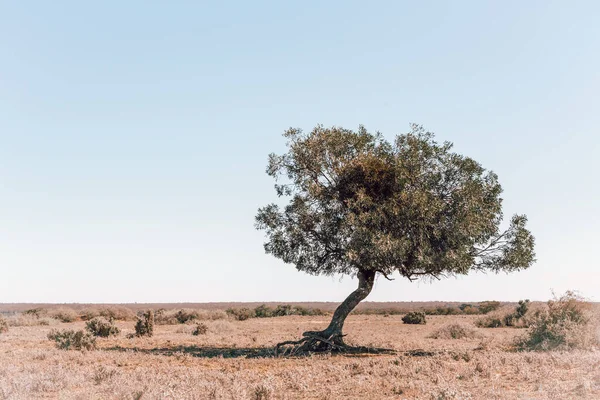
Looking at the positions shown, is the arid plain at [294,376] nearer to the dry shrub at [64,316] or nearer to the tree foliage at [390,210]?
the tree foliage at [390,210]

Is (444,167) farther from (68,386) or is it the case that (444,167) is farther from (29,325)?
(29,325)

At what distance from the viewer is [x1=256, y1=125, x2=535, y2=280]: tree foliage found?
22625mm

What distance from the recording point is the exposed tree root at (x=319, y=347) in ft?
81.0

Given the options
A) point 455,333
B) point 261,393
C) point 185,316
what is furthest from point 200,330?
point 261,393

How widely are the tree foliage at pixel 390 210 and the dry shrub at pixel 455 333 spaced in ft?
43.4

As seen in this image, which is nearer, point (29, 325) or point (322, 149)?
point (322, 149)

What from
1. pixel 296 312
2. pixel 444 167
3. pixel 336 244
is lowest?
pixel 296 312

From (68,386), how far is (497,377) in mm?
12518

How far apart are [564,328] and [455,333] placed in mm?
12821

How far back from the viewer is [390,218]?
75.7 feet

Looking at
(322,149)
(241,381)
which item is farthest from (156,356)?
(322,149)

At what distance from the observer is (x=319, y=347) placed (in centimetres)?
2509

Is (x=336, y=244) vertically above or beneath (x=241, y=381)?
above

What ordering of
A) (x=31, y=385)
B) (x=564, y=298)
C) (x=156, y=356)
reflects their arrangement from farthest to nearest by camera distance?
(x=564, y=298), (x=156, y=356), (x=31, y=385)
